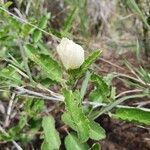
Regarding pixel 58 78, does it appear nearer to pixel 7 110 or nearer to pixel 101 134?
pixel 101 134

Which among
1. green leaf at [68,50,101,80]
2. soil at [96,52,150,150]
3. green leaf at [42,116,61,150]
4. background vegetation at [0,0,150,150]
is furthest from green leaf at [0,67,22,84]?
soil at [96,52,150,150]

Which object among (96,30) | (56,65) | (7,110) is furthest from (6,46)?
(96,30)

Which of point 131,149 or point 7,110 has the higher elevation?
point 7,110

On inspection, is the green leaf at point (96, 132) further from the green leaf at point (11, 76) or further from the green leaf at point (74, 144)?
the green leaf at point (11, 76)

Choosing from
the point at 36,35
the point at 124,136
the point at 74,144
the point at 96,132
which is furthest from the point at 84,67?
the point at 124,136

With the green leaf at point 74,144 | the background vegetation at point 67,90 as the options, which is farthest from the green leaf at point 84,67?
the green leaf at point 74,144

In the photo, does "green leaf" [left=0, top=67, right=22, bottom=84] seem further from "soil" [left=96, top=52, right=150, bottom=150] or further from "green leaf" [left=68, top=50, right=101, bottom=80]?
"soil" [left=96, top=52, right=150, bottom=150]
